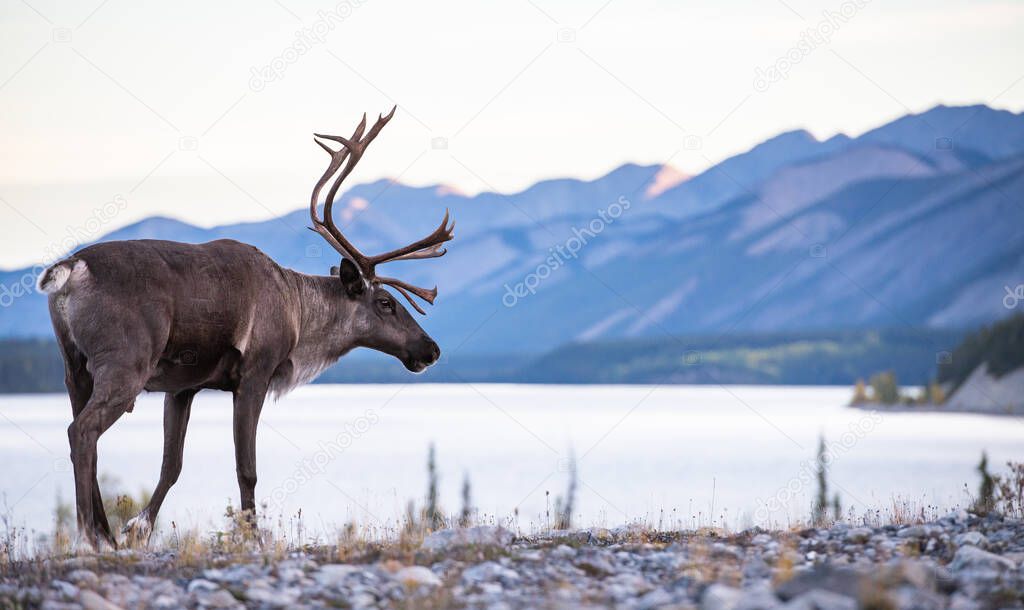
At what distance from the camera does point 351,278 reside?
14.1 meters

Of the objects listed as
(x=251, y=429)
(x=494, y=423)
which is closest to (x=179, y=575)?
(x=251, y=429)

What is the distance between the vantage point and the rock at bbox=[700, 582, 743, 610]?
7.36 meters

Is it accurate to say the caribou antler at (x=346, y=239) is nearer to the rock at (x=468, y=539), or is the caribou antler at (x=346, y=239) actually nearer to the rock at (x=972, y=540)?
the rock at (x=468, y=539)

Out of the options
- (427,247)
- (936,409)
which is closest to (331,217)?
(427,247)

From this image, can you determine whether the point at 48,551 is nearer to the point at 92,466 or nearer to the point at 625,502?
the point at 92,466

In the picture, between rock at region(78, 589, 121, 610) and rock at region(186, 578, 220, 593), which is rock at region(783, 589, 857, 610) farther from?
rock at region(78, 589, 121, 610)

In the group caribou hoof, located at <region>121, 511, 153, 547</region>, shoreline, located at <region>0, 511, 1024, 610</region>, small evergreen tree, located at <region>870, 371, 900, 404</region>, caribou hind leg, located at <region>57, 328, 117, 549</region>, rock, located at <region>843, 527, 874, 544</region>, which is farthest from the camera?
small evergreen tree, located at <region>870, 371, 900, 404</region>

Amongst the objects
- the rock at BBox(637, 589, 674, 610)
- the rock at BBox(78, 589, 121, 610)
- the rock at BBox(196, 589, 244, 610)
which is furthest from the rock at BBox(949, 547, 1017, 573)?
the rock at BBox(78, 589, 121, 610)

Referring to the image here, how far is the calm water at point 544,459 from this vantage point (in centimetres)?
5141

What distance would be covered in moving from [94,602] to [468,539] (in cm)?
352

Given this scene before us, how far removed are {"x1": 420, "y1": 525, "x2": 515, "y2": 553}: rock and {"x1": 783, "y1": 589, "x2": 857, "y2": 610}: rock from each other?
11.7ft

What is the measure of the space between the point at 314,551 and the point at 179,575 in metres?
1.65

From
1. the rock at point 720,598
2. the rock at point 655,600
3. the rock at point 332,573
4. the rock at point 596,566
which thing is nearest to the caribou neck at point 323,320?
the rock at point 332,573

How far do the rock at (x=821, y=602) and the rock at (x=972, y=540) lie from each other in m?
3.20
